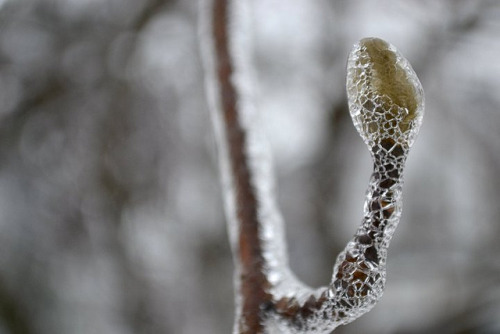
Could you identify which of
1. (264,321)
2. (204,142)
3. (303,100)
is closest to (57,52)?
(204,142)

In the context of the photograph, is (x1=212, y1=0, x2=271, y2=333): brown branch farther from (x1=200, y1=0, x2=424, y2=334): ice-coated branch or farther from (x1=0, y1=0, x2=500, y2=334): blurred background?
(x1=0, y1=0, x2=500, y2=334): blurred background

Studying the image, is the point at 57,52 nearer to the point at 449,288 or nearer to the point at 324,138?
the point at 324,138

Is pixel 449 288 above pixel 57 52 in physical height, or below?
below

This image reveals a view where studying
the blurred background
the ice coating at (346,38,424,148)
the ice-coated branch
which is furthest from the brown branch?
the blurred background

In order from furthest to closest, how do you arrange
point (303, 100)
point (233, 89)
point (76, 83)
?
point (303, 100), point (76, 83), point (233, 89)

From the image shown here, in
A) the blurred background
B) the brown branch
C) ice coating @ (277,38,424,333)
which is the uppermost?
the blurred background

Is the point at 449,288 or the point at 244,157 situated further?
the point at 449,288

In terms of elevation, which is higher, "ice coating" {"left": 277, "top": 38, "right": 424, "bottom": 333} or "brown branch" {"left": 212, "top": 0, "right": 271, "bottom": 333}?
"brown branch" {"left": 212, "top": 0, "right": 271, "bottom": 333}
